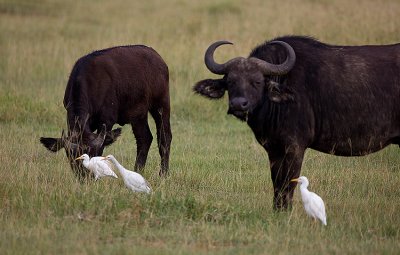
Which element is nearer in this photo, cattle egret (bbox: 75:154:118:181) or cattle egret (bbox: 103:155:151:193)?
cattle egret (bbox: 103:155:151:193)

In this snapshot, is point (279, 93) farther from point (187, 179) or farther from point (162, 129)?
point (162, 129)

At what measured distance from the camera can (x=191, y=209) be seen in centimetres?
784

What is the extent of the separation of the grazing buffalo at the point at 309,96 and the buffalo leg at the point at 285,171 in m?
0.01

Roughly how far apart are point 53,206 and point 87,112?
2.01 m

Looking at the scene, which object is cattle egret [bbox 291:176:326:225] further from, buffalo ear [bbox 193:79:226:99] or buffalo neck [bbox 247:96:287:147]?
buffalo ear [bbox 193:79:226:99]

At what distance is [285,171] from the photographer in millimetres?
8219

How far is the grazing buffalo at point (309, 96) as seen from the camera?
8070mm

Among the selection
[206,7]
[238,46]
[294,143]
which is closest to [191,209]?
[294,143]

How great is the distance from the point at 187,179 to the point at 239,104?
2.35 meters

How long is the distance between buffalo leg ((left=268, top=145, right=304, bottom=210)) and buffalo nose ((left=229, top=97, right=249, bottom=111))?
685 millimetres

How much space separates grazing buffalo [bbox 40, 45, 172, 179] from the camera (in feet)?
30.3

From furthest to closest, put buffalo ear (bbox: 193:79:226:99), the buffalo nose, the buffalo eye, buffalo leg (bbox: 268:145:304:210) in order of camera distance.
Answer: buffalo ear (bbox: 193:79:226:99), buffalo leg (bbox: 268:145:304:210), the buffalo eye, the buffalo nose

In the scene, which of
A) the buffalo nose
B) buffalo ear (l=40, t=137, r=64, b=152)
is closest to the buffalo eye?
the buffalo nose

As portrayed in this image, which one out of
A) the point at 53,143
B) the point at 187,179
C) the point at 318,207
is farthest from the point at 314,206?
the point at 53,143
